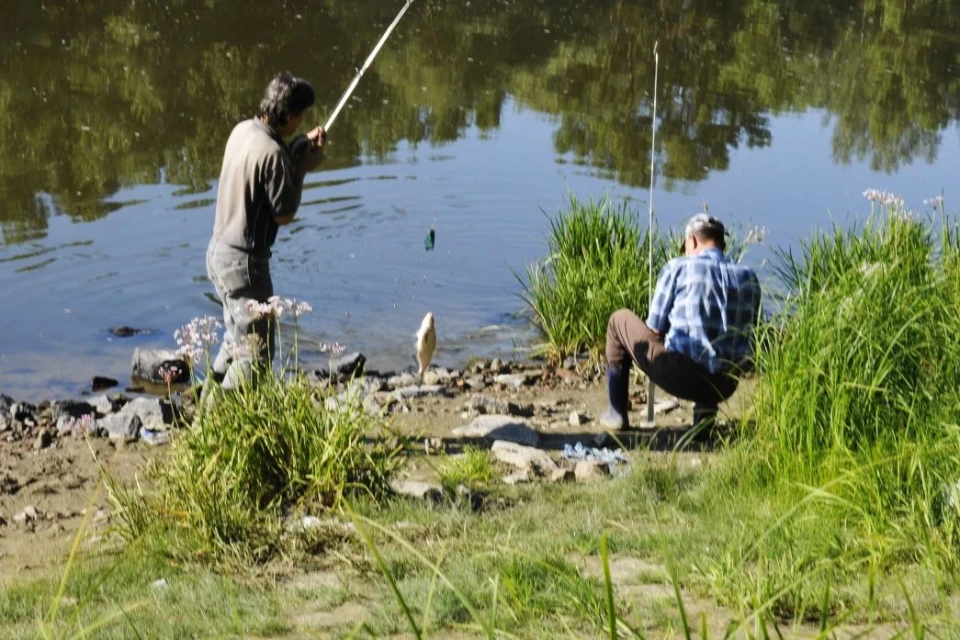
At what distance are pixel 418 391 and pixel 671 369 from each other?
83.3 inches

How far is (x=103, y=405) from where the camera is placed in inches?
319

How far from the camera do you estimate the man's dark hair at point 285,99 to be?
6645 mm

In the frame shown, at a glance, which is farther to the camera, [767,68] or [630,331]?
[767,68]

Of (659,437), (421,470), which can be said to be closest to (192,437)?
(421,470)

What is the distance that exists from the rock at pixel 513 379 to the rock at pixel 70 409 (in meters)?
2.56

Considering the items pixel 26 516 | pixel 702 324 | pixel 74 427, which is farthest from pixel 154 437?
pixel 702 324

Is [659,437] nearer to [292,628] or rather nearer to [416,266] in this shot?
[292,628]

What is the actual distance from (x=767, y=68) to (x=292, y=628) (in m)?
18.5

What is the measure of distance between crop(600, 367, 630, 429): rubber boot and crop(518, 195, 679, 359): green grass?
1.75 m

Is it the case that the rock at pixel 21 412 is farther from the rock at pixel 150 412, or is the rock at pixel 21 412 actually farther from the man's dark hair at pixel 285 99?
the man's dark hair at pixel 285 99

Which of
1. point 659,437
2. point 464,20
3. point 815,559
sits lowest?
point 659,437

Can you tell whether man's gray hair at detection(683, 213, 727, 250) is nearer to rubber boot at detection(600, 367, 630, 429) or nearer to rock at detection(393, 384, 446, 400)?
rubber boot at detection(600, 367, 630, 429)

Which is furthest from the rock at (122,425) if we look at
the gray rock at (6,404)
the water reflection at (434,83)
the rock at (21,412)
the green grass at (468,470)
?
the water reflection at (434,83)

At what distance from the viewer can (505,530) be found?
534cm
